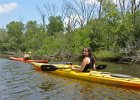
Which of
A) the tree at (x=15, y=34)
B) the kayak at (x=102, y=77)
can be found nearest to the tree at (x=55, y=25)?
the tree at (x=15, y=34)

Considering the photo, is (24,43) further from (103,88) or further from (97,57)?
(103,88)

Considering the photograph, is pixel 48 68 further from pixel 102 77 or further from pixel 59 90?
pixel 59 90

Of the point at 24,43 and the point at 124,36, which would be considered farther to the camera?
the point at 24,43

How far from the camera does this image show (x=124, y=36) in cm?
3372

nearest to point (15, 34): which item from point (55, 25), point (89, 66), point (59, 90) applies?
point (55, 25)

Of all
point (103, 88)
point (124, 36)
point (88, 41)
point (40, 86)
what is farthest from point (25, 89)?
point (88, 41)

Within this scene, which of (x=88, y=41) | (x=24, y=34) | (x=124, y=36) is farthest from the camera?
(x=24, y=34)

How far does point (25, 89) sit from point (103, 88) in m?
3.40

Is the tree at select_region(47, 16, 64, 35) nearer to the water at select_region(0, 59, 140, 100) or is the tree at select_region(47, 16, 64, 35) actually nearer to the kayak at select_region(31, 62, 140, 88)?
the kayak at select_region(31, 62, 140, 88)

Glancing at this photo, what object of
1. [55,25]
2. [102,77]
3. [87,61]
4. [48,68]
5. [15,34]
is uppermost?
[55,25]

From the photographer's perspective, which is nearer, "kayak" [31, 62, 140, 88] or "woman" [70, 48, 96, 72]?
"kayak" [31, 62, 140, 88]

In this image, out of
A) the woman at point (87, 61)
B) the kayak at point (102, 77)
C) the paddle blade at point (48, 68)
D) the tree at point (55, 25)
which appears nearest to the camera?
the kayak at point (102, 77)

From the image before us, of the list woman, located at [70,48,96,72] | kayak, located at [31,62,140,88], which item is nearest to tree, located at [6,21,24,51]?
kayak, located at [31,62,140,88]

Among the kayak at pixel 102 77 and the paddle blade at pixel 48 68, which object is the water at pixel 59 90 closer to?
the kayak at pixel 102 77
